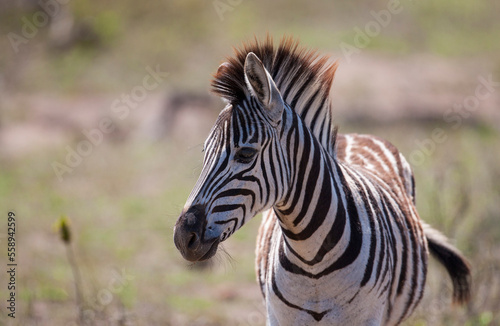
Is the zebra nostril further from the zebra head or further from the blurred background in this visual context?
the blurred background

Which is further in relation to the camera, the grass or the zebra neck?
the grass

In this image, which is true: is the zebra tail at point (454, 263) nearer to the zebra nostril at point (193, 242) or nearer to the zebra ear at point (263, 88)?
the zebra ear at point (263, 88)

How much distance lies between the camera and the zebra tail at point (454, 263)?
16.7 ft

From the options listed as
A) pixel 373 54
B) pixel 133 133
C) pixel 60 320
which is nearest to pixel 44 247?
pixel 60 320

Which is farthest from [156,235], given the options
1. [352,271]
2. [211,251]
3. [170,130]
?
[211,251]

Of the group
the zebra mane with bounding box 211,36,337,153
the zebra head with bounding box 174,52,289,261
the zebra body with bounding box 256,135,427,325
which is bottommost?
the zebra body with bounding box 256,135,427,325

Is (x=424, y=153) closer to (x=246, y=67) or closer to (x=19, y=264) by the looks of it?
(x=19, y=264)

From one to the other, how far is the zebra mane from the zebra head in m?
0.25

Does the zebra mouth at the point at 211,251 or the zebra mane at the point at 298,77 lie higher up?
the zebra mane at the point at 298,77

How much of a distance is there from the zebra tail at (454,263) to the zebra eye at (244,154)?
95.3 inches

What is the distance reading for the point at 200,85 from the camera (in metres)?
14.2

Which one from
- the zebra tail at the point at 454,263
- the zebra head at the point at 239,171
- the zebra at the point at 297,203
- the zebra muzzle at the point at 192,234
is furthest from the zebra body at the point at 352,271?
the zebra tail at the point at 454,263

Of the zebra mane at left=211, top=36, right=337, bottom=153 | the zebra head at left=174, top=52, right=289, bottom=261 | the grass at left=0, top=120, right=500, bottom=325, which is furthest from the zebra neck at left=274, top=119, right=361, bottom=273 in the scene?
the grass at left=0, top=120, right=500, bottom=325

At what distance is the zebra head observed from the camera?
305cm
